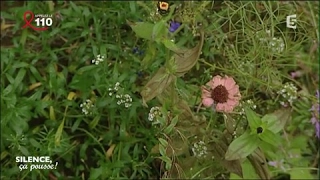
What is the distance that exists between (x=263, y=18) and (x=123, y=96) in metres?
0.35

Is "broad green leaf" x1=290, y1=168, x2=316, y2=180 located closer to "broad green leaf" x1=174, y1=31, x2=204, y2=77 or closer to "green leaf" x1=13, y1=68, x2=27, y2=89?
"broad green leaf" x1=174, y1=31, x2=204, y2=77

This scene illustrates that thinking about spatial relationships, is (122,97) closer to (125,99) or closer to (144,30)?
(125,99)

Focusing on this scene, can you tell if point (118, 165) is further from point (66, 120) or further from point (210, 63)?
point (210, 63)

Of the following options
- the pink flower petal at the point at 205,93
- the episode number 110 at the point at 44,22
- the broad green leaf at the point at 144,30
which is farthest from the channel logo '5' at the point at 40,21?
the pink flower petal at the point at 205,93

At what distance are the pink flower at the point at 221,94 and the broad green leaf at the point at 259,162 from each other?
15 cm

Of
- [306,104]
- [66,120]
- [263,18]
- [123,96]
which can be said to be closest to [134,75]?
[123,96]

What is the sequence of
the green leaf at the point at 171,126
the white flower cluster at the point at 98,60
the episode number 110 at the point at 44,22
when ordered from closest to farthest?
1. the green leaf at the point at 171,126
2. the white flower cluster at the point at 98,60
3. the episode number 110 at the point at 44,22

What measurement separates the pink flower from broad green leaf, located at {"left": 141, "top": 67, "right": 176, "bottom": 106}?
0.08m

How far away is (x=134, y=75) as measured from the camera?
140cm

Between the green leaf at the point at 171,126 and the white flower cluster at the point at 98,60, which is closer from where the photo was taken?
the green leaf at the point at 171,126

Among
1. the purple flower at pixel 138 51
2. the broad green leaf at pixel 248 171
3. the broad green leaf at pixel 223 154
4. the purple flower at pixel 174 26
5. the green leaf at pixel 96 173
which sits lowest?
the broad green leaf at pixel 248 171

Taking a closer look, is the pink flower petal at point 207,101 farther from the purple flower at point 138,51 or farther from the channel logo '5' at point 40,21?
the channel logo '5' at point 40,21

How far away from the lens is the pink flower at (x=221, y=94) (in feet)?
3.96

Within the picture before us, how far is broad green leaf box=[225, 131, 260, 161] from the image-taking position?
1206 millimetres
